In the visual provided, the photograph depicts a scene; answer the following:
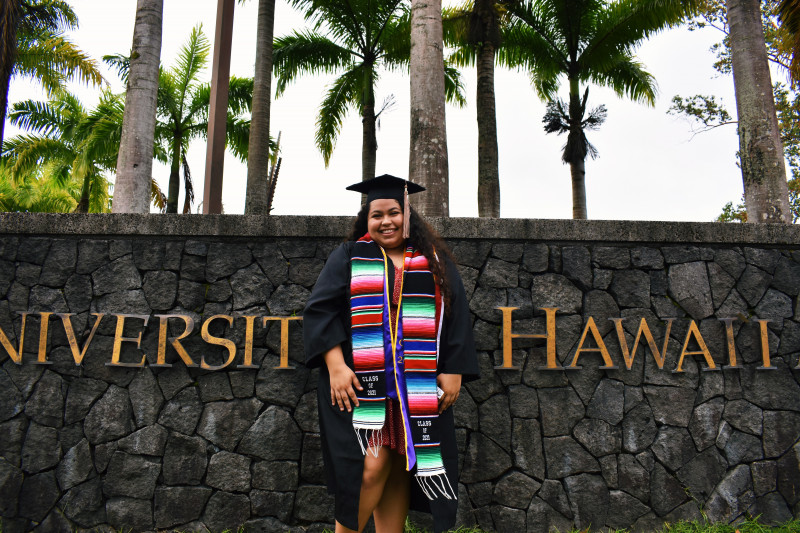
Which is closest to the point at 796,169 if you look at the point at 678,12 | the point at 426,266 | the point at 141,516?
the point at 678,12

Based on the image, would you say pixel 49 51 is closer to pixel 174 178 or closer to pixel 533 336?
pixel 174 178

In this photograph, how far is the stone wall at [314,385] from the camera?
11.0ft

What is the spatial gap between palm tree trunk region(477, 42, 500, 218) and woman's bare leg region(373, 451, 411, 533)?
24.0 feet

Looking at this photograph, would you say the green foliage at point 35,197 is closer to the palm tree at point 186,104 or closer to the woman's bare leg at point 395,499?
the palm tree at point 186,104

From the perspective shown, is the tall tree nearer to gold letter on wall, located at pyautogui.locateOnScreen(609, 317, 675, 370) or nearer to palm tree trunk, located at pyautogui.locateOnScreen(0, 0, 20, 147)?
palm tree trunk, located at pyautogui.locateOnScreen(0, 0, 20, 147)

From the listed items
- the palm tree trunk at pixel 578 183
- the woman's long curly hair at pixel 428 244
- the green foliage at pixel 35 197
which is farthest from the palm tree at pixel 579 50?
the green foliage at pixel 35 197

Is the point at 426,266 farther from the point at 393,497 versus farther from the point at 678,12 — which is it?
the point at 678,12

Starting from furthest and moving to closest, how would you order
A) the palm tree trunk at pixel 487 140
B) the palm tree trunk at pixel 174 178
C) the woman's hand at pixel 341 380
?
the palm tree trunk at pixel 174 178 → the palm tree trunk at pixel 487 140 → the woman's hand at pixel 341 380

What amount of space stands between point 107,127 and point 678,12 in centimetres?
1348

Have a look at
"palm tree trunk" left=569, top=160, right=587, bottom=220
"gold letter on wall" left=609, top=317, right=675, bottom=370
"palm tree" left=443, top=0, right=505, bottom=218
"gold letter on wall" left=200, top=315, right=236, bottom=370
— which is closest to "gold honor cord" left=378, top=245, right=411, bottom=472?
"gold letter on wall" left=200, top=315, right=236, bottom=370

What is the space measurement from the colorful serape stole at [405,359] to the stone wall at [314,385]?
1.03 meters

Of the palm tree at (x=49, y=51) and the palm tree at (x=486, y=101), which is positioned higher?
the palm tree at (x=49, y=51)

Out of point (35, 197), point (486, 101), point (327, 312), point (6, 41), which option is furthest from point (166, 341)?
point (35, 197)

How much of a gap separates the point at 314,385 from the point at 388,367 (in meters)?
1.08
